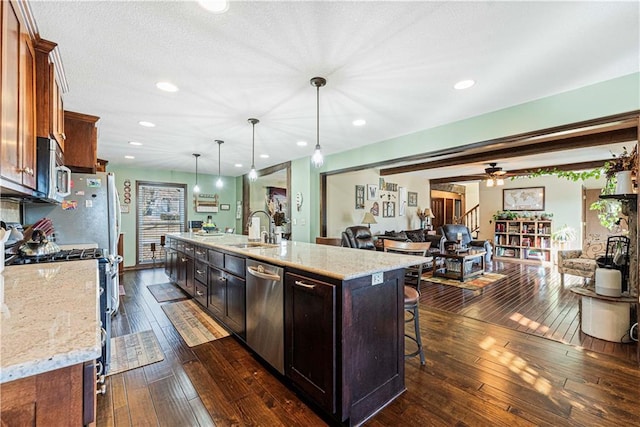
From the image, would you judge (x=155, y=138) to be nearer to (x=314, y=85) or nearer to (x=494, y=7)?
(x=314, y=85)

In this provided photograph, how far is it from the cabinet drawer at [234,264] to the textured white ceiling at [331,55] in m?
1.56

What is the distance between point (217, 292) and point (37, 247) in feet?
4.97

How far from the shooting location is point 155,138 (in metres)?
4.13

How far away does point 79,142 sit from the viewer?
302 centimetres

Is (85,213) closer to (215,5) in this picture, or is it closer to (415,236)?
(215,5)

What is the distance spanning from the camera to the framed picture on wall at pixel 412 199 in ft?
27.7

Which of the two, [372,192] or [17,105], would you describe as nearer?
[17,105]

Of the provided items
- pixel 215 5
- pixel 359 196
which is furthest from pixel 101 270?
pixel 359 196

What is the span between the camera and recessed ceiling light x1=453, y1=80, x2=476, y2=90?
2.40 meters

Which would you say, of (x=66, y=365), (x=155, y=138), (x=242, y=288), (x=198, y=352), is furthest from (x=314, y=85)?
(x=155, y=138)

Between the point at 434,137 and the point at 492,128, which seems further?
the point at 434,137

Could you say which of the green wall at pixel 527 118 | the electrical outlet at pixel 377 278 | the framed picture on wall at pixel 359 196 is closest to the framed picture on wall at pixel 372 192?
the framed picture on wall at pixel 359 196

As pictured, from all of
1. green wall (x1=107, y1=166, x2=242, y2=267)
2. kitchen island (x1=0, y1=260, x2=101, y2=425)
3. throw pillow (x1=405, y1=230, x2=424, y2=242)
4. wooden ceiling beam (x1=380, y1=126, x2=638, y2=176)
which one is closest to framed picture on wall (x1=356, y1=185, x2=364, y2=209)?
throw pillow (x1=405, y1=230, x2=424, y2=242)

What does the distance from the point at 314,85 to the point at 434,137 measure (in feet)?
6.52
